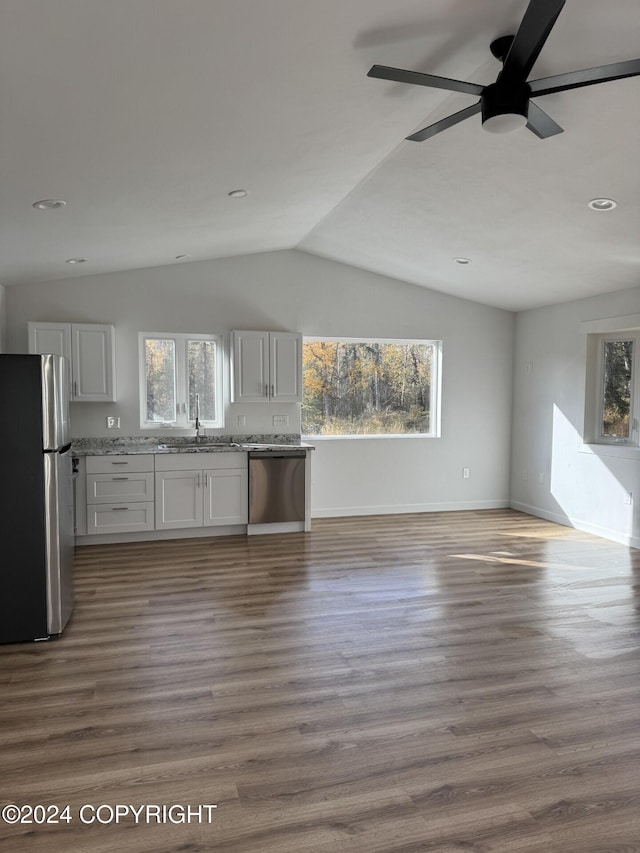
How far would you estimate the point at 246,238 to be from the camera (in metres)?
5.36

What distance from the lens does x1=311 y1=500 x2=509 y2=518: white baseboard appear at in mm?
6568

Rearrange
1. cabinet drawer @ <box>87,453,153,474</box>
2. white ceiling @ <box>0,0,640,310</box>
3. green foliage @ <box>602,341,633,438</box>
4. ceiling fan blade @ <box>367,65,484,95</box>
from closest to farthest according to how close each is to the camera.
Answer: white ceiling @ <box>0,0,640,310</box> < ceiling fan blade @ <box>367,65,484,95</box> < cabinet drawer @ <box>87,453,153,474</box> < green foliage @ <box>602,341,633,438</box>

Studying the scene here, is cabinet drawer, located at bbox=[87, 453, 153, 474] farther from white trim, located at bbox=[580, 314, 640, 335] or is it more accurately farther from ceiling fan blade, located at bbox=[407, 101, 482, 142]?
white trim, located at bbox=[580, 314, 640, 335]

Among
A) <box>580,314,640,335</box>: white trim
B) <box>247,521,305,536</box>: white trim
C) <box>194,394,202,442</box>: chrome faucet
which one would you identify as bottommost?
<box>247,521,305,536</box>: white trim

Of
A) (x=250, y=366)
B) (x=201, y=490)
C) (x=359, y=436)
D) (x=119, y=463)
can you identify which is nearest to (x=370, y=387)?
(x=359, y=436)

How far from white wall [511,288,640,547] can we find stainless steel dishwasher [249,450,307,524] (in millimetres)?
2856

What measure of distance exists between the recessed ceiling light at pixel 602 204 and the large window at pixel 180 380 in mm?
3768

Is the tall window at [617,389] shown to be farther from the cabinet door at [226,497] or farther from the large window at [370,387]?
the cabinet door at [226,497]

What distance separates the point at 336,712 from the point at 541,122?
9.08 feet

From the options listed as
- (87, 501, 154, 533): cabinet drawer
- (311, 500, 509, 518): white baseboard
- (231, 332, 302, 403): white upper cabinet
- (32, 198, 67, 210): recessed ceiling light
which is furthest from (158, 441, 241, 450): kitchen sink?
(32, 198, 67, 210): recessed ceiling light

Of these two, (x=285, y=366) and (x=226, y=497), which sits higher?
(x=285, y=366)

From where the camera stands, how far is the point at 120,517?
17.7ft

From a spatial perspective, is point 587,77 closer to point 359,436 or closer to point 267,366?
point 267,366

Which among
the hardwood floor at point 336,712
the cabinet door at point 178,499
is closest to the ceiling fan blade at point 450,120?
the hardwood floor at point 336,712
